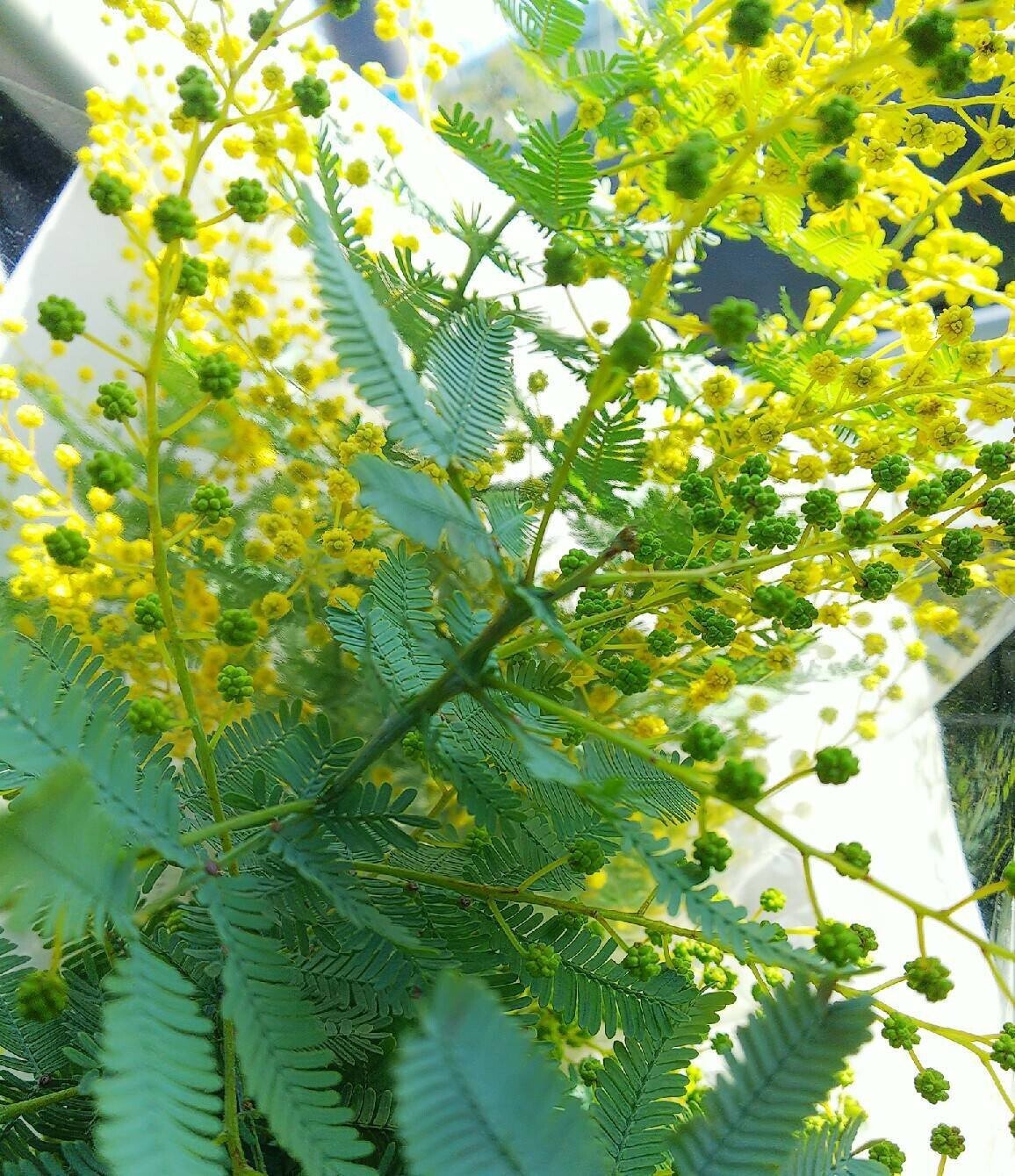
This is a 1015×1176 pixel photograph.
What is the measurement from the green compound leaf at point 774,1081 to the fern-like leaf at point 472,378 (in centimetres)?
20

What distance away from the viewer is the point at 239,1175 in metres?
0.33

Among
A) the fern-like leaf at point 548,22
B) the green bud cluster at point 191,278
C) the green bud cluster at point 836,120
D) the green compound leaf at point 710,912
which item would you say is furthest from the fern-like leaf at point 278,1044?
the fern-like leaf at point 548,22

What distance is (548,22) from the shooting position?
22.3 inches

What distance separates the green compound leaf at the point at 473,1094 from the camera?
216 millimetres

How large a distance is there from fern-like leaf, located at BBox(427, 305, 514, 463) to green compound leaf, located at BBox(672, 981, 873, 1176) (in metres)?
0.20

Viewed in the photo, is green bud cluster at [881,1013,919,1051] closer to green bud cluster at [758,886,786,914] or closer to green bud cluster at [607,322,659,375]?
green bud cluster at [758,886,786,914]

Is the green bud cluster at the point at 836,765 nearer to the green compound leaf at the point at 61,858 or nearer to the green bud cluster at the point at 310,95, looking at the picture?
the green compound leaf at the point at 61,858

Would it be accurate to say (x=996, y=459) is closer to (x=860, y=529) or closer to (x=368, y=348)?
(x=860, y=529)

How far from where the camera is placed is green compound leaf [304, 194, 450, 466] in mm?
282

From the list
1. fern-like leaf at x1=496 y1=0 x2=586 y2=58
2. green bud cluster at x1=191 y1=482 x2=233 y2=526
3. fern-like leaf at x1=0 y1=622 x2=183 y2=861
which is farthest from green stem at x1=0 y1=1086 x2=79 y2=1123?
fern-like leaf at x1=496 y1=0 x2=586 y2=58

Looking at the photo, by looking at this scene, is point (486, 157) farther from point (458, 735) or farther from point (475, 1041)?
point (475, 1041)

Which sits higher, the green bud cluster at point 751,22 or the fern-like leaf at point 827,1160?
the green bud cluster at point 751,22

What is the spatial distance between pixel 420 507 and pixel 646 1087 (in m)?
0.30

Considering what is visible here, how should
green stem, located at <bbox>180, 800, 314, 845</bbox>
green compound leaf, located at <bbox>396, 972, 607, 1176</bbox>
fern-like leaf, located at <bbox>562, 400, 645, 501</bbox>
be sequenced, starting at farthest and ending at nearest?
fern-like leaf, located at <bbox>562, 400, 645, 501</bbox> → green stem, located at <bbox>180, 800, 314, 845</bbox> → green compound leaf, located at <bbox>396, 972, 607, 1176</bbox>
